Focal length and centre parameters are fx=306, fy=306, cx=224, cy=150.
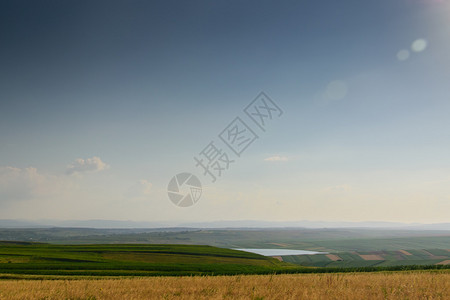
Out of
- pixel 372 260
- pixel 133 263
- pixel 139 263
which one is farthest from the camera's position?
pixel 372 260

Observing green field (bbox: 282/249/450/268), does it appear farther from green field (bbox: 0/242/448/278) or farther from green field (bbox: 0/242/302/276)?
green field (bbox: 0/242/448/278)

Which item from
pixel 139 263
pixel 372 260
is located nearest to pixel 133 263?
pixel 139 263

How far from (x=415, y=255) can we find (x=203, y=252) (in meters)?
77.4

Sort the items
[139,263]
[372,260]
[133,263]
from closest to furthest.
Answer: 1. [133,263]
2. [139,263]
3. [372,260]

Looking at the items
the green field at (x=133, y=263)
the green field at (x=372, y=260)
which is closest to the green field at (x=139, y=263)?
the green field at (x=133, y=263)

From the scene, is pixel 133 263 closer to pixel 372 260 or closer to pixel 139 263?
pixel 139 263

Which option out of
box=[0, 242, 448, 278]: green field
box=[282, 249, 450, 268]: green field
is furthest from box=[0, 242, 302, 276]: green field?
box=[282, 249, 450, 268]: green field

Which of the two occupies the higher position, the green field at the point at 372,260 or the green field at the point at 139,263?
the green field at the point at 139,263

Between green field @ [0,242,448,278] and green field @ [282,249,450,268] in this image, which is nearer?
green field @ [0,242,448,278]

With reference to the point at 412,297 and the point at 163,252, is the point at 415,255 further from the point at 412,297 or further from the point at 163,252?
the point at 412,297

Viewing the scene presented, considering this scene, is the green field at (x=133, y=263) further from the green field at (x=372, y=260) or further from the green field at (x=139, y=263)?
the green field at (x=372, y=260)

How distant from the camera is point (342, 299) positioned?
10.6 m

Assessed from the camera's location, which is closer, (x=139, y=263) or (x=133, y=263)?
(x=133, y=263)

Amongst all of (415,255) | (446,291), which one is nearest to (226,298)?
(446,291)
